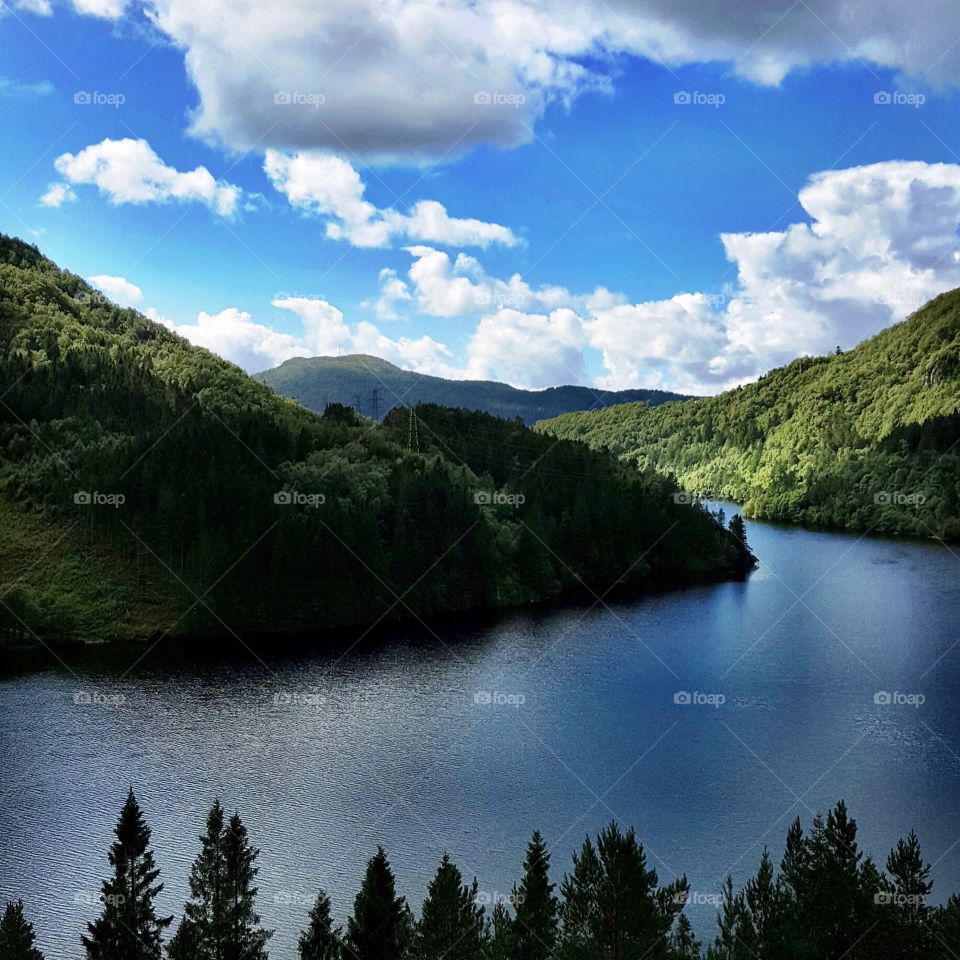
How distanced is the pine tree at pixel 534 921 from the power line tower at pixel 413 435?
67.0m

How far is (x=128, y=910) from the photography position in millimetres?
22797

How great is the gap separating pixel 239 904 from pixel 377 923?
11.7ft

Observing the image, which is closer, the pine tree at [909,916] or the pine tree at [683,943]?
the pine tree at [909,916]

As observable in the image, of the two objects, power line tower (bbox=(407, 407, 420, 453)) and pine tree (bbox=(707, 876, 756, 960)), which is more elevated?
power line tower (bbox=(407, 407, 420, 453))

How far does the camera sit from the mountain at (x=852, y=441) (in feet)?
396

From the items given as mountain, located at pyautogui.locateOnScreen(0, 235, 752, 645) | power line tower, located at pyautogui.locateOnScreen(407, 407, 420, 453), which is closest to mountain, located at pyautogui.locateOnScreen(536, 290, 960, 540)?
mountain, located at pyautogui.locateOnScreen(0, 235, 752, 645)

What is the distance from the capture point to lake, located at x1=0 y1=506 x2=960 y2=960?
101ft

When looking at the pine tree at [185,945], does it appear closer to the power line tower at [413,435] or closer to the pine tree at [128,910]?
the pine tree at [128,910]

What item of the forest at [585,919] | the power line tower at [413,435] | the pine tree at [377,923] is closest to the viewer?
the forest at [585,919]

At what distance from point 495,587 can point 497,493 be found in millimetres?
13007

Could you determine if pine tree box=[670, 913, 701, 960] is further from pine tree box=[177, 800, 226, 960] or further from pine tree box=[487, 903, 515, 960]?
pine tree box=[177, 800, 226, 960]

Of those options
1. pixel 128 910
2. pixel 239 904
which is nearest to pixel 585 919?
pixel 239 904

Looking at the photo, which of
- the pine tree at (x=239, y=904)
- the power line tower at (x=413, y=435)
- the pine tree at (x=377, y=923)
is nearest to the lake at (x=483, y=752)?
the pine tree at (x=239, y=904)

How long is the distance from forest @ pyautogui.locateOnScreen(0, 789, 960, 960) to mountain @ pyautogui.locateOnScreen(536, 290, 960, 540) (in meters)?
87.6
